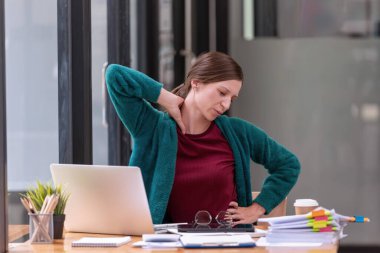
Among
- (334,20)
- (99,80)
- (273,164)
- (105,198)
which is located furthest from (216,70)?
(334,20)

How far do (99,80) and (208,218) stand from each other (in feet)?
4.87

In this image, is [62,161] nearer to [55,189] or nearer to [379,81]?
[55,189]

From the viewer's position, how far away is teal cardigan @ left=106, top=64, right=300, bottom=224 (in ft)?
11.2

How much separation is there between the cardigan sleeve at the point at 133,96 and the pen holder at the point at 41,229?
653 mm

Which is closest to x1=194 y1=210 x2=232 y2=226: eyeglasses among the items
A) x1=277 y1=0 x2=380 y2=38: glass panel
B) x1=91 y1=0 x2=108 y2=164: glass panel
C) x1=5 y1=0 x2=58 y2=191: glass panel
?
x1=5 y1=0 x2=58 y2=191: glass panel

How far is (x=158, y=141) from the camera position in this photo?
348cm

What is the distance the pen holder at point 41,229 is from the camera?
114 inches

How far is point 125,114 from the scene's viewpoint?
346cm

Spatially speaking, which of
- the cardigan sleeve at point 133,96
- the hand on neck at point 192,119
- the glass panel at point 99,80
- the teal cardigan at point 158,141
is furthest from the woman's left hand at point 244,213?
the glass panel at point 99,80

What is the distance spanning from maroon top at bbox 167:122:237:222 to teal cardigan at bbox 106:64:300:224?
0.04 m

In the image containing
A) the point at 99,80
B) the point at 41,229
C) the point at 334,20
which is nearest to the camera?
the point at 41,229

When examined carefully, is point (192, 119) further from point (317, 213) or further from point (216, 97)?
point (317, 213)

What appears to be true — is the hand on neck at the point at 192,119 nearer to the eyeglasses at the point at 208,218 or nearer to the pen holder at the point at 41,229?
the eyeglasses at the point at 208,218

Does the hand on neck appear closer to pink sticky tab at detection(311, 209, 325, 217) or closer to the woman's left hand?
the woman's left hand
